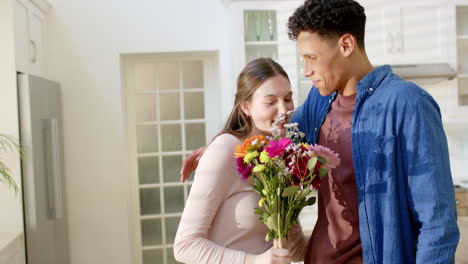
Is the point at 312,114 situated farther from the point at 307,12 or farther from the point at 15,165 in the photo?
the point at 15,165

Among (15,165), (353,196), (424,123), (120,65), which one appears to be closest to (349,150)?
(353,196)

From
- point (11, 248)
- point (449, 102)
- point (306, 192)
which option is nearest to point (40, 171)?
point (11, 248)

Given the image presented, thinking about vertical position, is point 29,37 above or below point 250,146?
above

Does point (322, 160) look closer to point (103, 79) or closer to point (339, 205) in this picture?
point (339, 205)

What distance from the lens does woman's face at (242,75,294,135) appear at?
1491mm

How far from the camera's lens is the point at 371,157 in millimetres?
1330

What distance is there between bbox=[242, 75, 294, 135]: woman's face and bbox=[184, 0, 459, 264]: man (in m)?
0.11

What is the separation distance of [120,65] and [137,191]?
4.08ft

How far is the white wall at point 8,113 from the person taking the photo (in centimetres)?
346

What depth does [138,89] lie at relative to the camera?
15.6ft

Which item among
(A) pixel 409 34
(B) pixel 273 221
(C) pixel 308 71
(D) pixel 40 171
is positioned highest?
(A) pixel 409 34

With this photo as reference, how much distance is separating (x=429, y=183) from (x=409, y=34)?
10.9 ft

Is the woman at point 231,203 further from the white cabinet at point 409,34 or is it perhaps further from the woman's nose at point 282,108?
the white cabinet at point 409,34

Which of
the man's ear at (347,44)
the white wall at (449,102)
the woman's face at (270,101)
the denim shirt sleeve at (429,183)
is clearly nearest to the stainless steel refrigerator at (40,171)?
the woman's face at (270,101)
